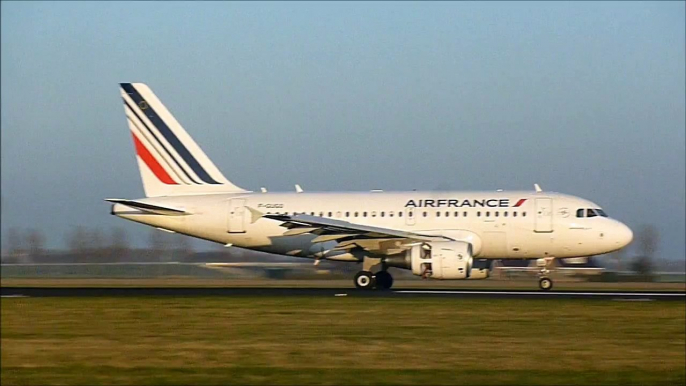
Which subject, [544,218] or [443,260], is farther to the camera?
[544,218]

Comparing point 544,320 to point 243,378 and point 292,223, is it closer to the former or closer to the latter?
point 243,378

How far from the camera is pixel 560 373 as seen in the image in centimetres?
1505

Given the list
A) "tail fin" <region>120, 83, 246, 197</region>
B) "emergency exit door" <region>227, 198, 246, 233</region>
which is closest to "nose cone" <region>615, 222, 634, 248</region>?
"emergency exit door" <region>227, 198, 246, 233</region>

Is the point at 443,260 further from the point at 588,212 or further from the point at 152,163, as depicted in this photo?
the point at 152,163

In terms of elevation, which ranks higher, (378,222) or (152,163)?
(152,163)

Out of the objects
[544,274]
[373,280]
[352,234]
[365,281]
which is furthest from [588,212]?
[352,234]

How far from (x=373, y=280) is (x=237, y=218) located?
619 cm

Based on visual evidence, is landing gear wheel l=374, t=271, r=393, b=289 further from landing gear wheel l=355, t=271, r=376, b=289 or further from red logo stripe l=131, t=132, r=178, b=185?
red logo stripe l=131, t=132, r=178, b=185

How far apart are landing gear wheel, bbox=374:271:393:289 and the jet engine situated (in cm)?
214

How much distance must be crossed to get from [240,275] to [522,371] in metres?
38.7

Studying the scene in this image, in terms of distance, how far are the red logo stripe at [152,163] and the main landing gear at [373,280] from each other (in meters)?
9.20

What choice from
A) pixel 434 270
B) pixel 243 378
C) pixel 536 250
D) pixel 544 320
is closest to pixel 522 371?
pixel 243 378

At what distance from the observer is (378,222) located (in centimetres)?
3800

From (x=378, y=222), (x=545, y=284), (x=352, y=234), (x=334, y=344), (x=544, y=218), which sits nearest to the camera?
(x=334, y=344)
